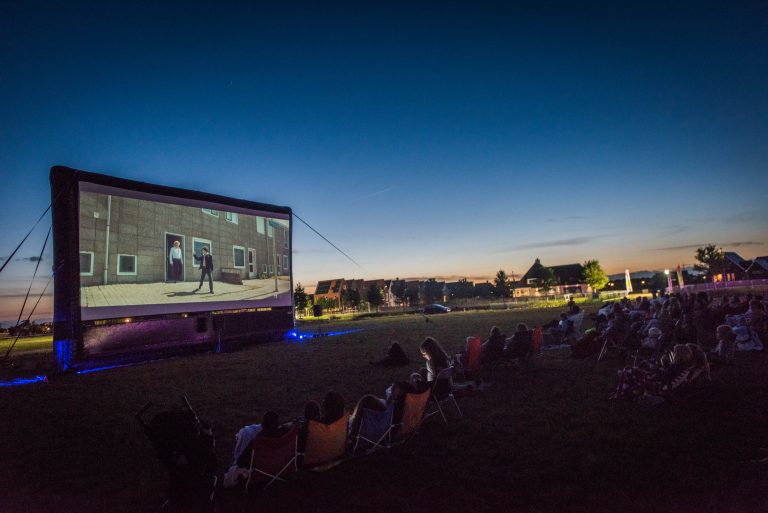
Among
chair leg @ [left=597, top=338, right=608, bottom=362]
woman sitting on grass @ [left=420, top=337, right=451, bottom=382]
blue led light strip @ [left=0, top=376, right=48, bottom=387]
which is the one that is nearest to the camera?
woman sitting on grass @ [left=420, top=337, right=451, bottom=382]

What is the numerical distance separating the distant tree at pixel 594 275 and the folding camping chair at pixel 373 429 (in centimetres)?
8240

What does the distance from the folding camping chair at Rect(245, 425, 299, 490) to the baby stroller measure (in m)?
0.37

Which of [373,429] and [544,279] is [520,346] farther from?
[544,279]

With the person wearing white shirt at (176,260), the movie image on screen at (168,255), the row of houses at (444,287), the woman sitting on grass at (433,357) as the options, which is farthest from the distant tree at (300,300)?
the woman sitting on grass at (433,357)

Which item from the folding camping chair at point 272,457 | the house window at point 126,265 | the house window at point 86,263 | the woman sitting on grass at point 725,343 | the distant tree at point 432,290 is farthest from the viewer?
the distant tree at point 432,290

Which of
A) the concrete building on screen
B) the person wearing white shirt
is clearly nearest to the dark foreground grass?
the concrete building on screen

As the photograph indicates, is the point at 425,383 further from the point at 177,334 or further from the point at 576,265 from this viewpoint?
the point at 576,265

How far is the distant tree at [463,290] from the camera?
9375 cm

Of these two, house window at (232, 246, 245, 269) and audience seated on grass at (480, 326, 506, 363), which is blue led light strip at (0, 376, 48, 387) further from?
audience seated on grass at (480, 326, 506, 363)

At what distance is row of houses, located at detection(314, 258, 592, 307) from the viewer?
8094 centimetres

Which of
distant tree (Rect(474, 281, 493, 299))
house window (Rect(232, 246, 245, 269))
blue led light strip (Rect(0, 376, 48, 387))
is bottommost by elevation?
blue led light strip (Rect(0, 376, 48, 387))

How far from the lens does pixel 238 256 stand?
18.2 metres

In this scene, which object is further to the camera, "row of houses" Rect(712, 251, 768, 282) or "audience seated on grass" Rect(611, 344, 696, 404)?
"row of houses" Rect(712, 251, 768, 282)

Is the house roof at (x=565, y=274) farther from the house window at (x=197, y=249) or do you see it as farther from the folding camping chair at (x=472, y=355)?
the folding camping chair at (x=472, y=355)
